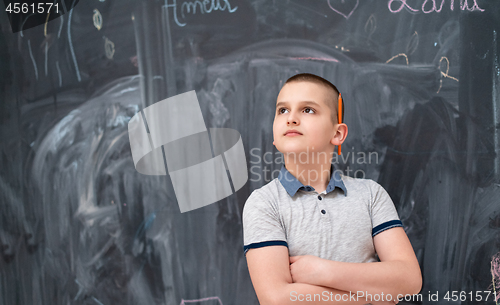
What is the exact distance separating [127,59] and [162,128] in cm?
33

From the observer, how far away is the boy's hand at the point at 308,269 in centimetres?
90

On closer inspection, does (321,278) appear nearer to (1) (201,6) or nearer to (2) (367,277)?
(2) (367,277)

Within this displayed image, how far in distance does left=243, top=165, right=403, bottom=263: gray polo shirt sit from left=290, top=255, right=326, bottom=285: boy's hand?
48 millimetres

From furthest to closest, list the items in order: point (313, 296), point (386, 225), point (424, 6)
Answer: point (424, 6) → point (386, 225) → point (313, 296)

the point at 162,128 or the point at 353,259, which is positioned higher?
the point at 162,128

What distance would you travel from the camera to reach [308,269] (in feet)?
2.97

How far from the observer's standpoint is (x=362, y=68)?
4.45 feet

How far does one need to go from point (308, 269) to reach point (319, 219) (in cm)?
15

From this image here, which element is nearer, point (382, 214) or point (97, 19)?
point (382, 214)

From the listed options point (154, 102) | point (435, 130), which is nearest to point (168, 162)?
point (154, 102)

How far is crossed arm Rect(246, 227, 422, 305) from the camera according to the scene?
88cm

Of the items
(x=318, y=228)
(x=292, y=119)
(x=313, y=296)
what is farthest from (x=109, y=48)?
(x=313, y=296)

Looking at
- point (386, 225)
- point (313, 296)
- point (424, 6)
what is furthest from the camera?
point (424, 6)

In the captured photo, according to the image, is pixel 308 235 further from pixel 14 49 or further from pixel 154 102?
pixel 14 49
